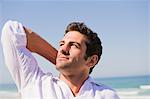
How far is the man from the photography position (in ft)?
5.12

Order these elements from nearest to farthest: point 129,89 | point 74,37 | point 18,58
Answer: point 18,58 → point 74,37 → point 129,89

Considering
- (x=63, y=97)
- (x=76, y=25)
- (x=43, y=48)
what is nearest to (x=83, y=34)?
A: (x=76, y=25)

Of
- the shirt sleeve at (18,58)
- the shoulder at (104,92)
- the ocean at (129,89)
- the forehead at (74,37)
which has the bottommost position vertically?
the ocean at (129,89)

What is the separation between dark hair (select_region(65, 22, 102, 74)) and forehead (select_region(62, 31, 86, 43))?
0.07 feet

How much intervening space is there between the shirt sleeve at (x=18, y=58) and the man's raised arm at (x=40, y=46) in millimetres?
42

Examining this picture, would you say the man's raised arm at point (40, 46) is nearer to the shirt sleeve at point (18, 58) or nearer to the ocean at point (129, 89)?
the shirt sleeve at point (18, 58)

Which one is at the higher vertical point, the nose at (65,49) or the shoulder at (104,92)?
the nose at (65,49)

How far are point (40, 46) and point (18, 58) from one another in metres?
0.15

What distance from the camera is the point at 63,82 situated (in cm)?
165

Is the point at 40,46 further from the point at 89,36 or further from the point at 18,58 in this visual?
the point at 89,36

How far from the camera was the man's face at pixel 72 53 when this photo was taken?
159cm

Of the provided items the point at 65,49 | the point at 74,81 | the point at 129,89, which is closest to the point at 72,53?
the point at 65,49

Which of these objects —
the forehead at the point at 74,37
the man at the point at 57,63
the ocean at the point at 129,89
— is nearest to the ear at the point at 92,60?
the man at the point at 57,63

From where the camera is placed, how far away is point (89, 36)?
1.71 metres
